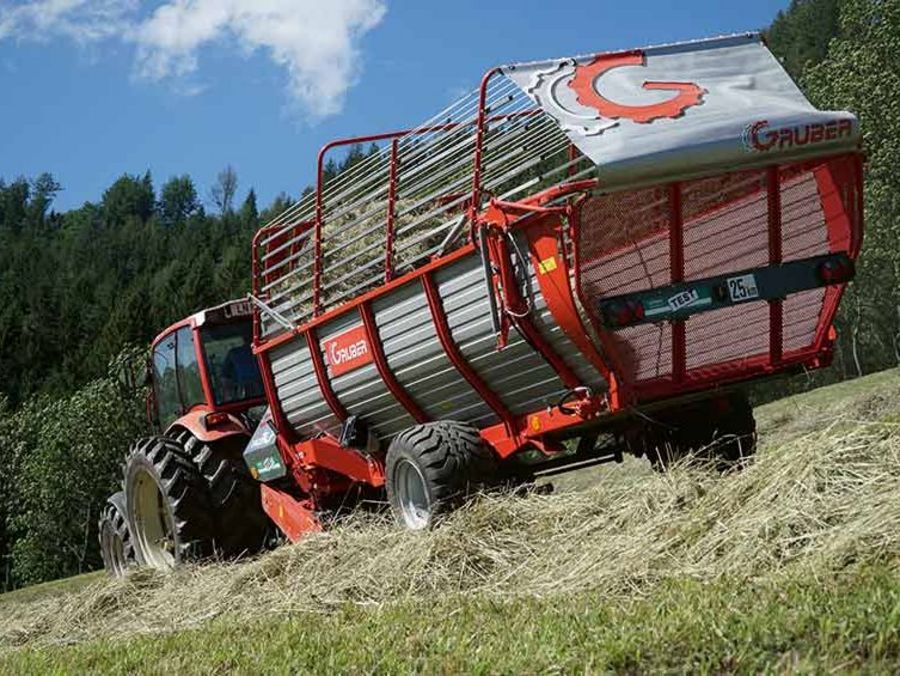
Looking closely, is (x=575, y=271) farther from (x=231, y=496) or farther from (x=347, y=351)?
(x=231, y=496)

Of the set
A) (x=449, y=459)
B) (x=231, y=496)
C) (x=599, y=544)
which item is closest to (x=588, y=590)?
(x=599, y=544)

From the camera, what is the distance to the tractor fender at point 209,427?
1092 cm

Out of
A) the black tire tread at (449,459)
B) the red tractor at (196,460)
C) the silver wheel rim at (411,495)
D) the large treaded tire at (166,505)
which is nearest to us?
the black tire tread at (449,459)

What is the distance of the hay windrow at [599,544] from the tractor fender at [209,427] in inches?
75.4

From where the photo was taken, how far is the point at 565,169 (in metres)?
7.54

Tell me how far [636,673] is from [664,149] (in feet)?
11.8

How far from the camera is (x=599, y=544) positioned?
20.5ft

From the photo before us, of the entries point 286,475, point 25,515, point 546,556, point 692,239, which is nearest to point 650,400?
point 692,239

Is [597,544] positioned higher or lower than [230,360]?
lower

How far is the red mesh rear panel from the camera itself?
286 inches

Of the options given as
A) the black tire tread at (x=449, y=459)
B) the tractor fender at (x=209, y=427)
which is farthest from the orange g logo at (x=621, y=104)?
the tractor fender at (x=209, y=427)

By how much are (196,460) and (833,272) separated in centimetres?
557

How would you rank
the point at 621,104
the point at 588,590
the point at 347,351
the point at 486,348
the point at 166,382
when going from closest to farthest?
the point at 588,590 → the point at 621,104 → the point at 486,348 → the point at 347,351 → the point at 166,382

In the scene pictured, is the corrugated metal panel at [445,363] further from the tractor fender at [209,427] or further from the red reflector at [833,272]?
the tractor fender at [209,427]
